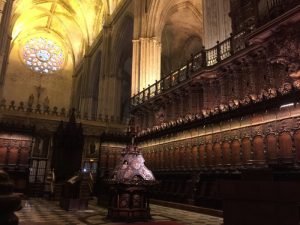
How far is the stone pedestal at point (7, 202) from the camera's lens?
1.49 m

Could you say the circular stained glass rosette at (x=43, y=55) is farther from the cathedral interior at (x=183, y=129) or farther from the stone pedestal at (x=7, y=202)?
the stone pedestal at (x=7, y=202)

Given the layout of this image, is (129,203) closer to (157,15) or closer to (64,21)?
(157,15)

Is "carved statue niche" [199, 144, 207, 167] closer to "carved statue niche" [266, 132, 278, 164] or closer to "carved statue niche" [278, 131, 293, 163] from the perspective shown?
"carved statue niche" [266, 132, 278, 164]

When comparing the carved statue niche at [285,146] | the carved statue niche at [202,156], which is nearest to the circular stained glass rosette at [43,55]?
the carved statue niche at [202,156]

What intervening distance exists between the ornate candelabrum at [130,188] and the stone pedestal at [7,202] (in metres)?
4.21

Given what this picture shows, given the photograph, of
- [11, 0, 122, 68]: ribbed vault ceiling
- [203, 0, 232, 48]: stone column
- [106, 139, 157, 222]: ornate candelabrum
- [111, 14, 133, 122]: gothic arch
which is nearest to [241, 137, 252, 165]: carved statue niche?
[106, 139, 157, 222]: ornate candelabrum

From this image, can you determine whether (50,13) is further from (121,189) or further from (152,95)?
(121,189)

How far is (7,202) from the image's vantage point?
150 centimetres

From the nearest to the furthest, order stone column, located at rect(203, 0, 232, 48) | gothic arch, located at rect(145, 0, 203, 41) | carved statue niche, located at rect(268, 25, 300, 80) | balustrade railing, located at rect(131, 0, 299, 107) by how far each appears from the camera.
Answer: carved statue niche, located at rect(268, 25, 300, 80)
balustrade railing, located at rect(131, 0, 299, 107)
stone column, located at rect(203, 0, 232, 48)
gothic arch, located at rect(145, 0, 203, 41)

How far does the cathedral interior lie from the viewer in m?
5.76

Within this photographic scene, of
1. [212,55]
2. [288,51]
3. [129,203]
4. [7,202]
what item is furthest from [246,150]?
[7,202]

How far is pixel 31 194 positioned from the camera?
43.7ft

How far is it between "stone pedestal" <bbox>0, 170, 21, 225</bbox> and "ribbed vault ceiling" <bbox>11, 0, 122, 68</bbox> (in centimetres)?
2502

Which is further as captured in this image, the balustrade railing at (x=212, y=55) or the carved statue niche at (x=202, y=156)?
the carved statue niche at (x=202, y=156)
